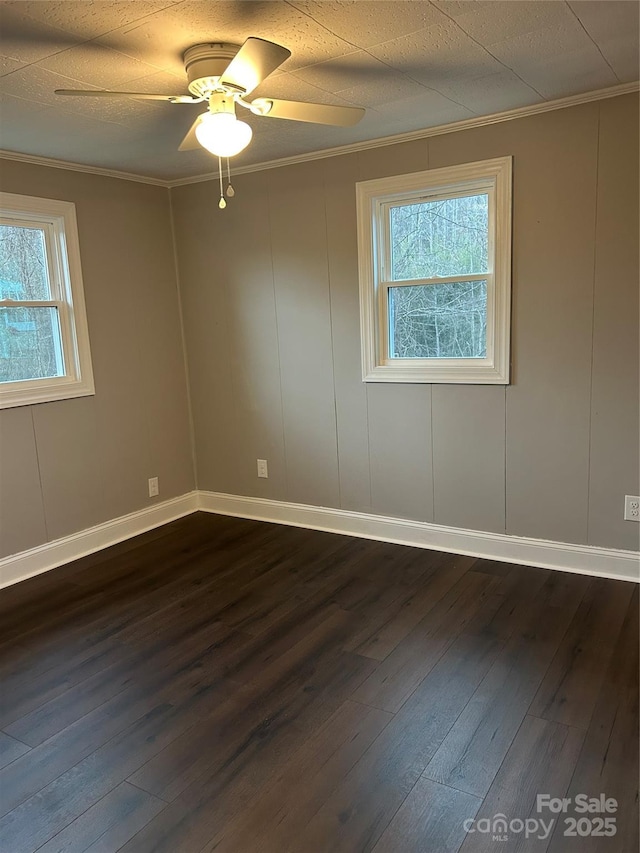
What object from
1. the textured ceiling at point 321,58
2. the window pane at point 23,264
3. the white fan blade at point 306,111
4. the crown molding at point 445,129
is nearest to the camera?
the textured ceiling at point 321,58

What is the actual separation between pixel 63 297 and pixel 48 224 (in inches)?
17.0

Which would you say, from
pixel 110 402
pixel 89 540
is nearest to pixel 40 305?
pixel 110 402

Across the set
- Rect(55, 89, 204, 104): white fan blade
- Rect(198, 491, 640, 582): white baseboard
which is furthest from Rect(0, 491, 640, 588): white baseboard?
Rect(55, 89, 204, 104): white fan blade

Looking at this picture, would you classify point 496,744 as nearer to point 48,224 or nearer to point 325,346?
point 325,346

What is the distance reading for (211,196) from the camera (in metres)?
4.15

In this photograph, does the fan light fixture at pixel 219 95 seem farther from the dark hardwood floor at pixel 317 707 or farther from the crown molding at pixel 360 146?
the dark hardwood floor at pixel 317 707

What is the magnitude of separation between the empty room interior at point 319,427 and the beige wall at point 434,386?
0.06 ft

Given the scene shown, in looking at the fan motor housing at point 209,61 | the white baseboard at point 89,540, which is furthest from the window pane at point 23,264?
the fan motor housing at point 209,61

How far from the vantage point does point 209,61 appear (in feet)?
6.97

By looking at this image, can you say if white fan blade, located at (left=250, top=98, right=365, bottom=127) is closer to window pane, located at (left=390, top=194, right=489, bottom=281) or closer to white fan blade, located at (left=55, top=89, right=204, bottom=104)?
white fan blade, located at (left=55, top=89, right=204, bottom=104)

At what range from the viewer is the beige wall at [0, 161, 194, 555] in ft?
11.5

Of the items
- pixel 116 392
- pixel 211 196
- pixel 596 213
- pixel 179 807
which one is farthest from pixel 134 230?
pixel 179 807

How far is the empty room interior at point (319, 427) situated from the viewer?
1.90 meters

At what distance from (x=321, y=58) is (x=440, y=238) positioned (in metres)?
1.40
